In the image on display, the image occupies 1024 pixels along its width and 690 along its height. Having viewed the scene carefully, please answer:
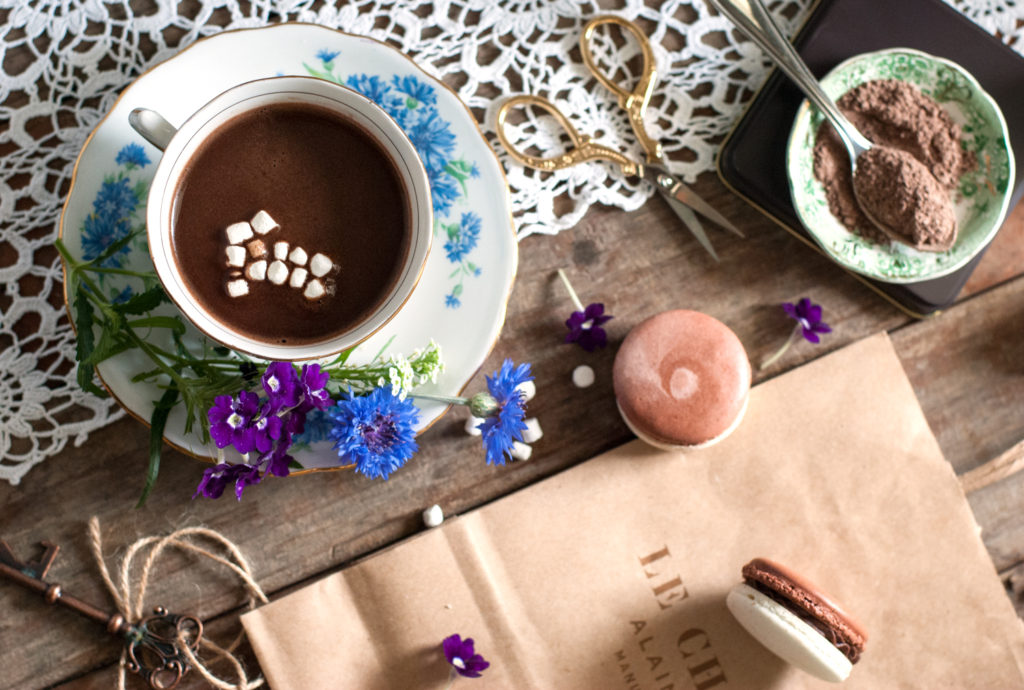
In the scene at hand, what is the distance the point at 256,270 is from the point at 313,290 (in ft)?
0.25

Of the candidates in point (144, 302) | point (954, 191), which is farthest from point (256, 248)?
point (954, 191)

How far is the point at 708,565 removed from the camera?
1164 millimetres

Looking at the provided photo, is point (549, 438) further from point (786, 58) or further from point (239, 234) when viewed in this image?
point (786, 58)

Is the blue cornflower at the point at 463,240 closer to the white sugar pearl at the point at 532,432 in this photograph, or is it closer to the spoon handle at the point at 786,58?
the white sugar pearl at the point at 532,432

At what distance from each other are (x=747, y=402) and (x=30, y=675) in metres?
1.15

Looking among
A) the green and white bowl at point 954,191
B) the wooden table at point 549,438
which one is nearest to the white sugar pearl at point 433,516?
the wooden table at point 549,438

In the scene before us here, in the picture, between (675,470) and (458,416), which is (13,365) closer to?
(458,416)

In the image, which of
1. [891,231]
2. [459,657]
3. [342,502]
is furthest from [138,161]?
[891,231]

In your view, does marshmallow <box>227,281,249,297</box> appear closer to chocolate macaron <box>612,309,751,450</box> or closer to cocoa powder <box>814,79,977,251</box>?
chocolate macaron <box>612,309,751,450</box>

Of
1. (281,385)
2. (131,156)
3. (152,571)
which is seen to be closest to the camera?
(281,385)

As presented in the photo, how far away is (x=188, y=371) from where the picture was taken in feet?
3.44

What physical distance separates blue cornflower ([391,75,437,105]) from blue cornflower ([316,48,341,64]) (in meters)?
0.09

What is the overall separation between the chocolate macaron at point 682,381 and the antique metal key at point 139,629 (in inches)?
28.7

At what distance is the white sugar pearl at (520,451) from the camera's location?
1.17 m
